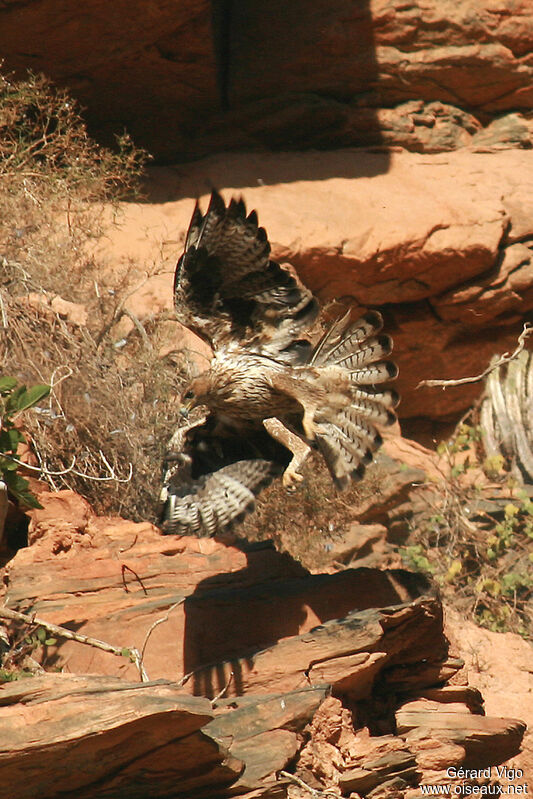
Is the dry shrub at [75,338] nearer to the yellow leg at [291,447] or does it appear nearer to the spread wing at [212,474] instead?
the spread wing at [212,474]

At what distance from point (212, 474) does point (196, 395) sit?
471mm

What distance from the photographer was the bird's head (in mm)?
6082

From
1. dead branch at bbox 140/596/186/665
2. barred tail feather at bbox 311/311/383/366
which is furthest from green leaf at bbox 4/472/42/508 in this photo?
barred tail feather at bbox 311/311/383/366

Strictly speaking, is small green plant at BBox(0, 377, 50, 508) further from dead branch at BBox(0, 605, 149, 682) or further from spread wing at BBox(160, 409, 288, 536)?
Answer: spread wing at BBox(160, 409, 288, 536)

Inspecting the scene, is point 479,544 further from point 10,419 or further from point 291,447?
point 10,419

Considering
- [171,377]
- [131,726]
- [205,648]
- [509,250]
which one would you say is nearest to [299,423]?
[171,377]

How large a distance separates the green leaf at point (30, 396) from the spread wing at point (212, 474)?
2.99 feet

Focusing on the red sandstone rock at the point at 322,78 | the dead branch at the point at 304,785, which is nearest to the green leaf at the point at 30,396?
the dead branch at the point at 304,785

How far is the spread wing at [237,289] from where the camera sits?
555 cm

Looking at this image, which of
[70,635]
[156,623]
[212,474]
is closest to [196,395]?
[212,474]

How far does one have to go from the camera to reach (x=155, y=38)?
31.3 ft

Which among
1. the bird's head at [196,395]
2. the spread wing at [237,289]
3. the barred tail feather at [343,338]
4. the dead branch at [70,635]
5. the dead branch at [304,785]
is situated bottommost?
the dead branch at [304,785]

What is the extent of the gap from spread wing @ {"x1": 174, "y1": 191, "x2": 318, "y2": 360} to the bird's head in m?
0.23

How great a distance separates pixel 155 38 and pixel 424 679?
21.5ft
